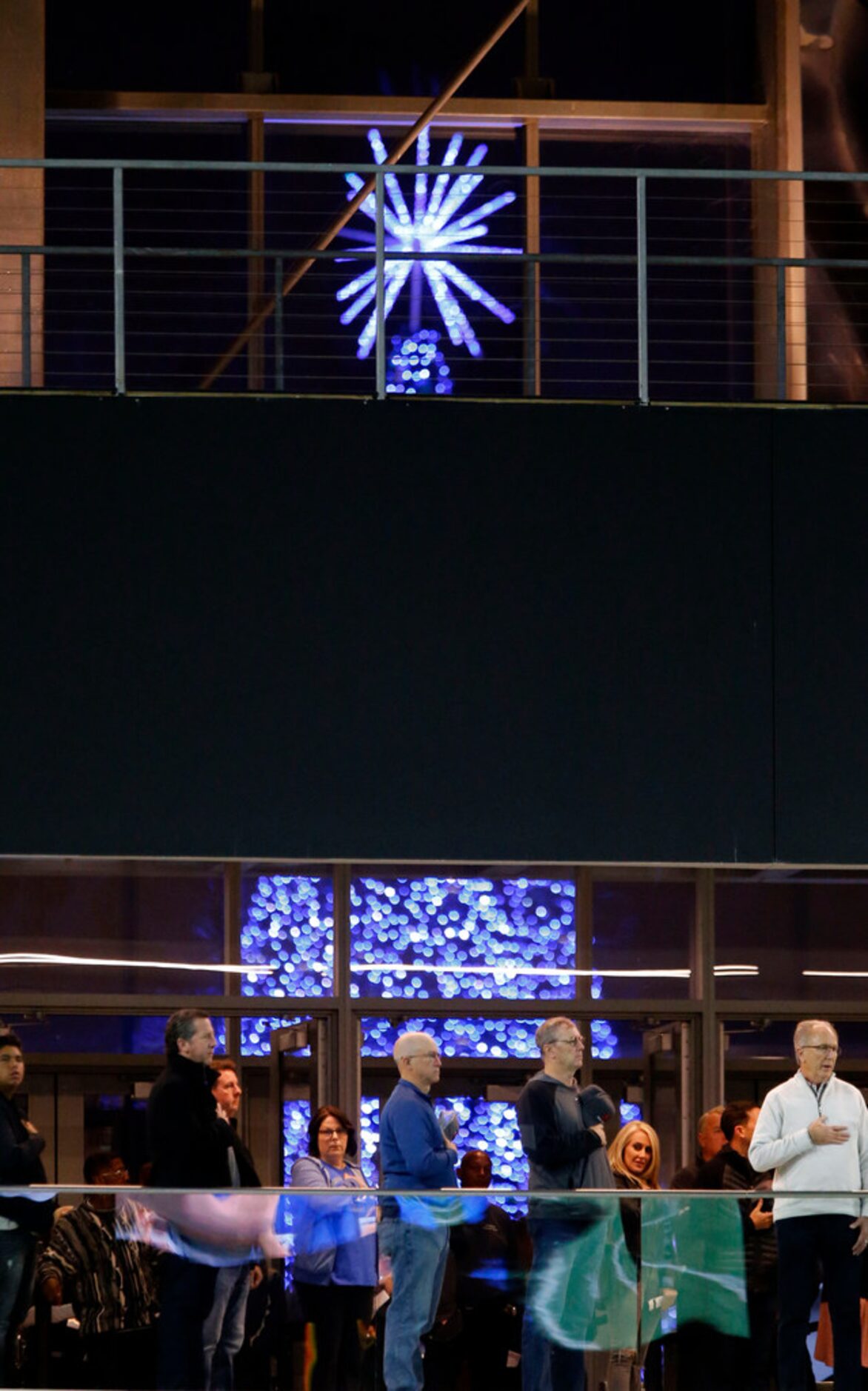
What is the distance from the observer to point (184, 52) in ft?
45.5

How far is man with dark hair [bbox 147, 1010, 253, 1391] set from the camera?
8.15 meters

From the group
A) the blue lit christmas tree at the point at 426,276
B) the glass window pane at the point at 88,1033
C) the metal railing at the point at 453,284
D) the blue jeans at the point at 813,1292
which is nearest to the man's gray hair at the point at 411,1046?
the blue jeans at the point at 813,1292

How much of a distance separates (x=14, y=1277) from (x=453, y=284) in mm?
6870

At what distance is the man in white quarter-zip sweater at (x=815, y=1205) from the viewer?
27.6ft

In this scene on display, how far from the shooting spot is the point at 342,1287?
8.27 m

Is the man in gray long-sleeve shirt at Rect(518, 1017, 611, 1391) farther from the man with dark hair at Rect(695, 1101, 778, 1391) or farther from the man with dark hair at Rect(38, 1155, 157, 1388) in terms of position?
the man with dark hair at Rect(38, 1155, 157, 1388)

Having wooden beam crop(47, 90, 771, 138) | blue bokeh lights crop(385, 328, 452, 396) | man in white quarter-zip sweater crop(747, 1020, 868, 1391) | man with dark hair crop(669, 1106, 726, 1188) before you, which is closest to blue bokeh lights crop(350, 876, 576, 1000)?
man with dark hair crop(669, 1106, 726, 1188)

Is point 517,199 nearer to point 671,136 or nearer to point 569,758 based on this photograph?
point 671,136

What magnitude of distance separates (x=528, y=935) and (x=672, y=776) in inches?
126

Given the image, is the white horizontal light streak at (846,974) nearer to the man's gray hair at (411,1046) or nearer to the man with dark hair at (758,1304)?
the man with dark hair at (758,1304)

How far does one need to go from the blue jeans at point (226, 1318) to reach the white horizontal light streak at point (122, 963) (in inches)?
180

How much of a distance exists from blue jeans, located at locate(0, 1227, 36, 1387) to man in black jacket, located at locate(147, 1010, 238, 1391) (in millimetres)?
469

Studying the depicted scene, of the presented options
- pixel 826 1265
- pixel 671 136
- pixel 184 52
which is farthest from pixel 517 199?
pixel 826 1265

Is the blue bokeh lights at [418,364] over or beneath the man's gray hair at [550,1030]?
over
